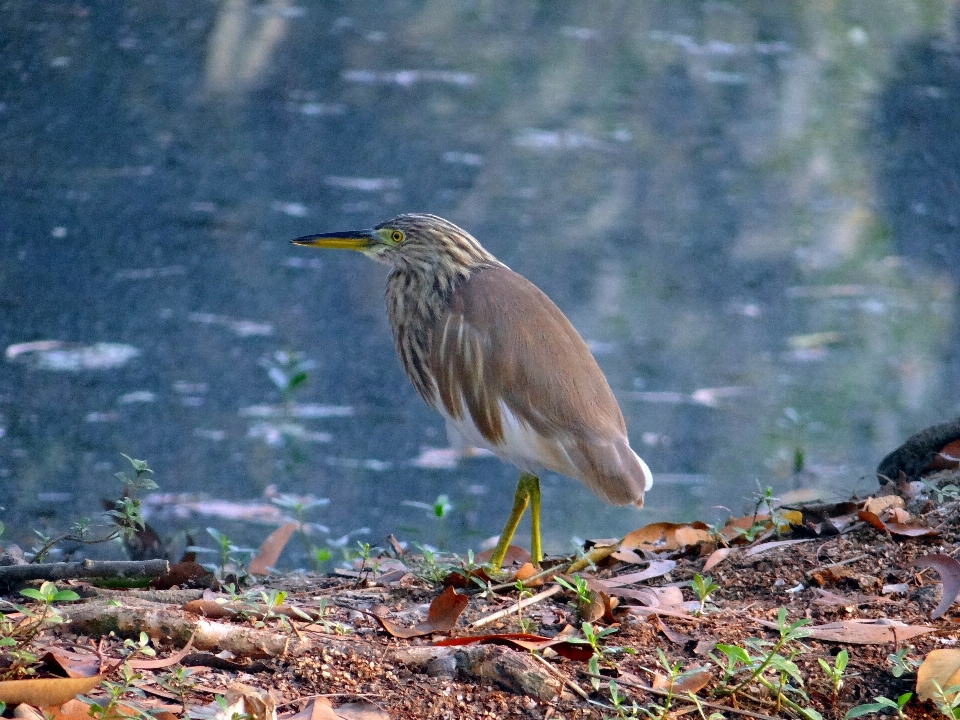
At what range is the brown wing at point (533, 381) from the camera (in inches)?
103

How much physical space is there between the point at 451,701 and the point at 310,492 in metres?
2.15

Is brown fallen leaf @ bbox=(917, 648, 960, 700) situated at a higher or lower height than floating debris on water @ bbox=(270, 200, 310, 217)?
lower

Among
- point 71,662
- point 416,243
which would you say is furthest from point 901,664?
point 416,243

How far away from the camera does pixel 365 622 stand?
212cm

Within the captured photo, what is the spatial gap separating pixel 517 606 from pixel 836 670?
0.72 meters

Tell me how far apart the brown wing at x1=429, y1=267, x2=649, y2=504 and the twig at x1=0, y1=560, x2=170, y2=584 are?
3.12ft

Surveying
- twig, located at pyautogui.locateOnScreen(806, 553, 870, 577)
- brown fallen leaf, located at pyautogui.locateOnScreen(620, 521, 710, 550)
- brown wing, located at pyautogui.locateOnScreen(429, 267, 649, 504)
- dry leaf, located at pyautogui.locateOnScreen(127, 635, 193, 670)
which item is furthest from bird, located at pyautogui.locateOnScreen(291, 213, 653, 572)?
dry leaf, located at pyautogui.locateOnScreen(127, 635, 193, 670)

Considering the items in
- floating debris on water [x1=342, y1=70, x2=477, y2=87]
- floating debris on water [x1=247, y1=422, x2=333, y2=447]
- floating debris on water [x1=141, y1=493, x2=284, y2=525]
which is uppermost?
floating debris on water [x1=342, y1=70, x2=477, y2=87]

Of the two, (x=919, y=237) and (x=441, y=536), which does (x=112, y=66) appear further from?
(x=919, y=237)

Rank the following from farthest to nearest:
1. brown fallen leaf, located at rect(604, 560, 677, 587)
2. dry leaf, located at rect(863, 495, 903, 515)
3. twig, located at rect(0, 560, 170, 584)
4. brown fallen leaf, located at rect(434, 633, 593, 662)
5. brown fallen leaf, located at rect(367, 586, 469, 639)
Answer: dry leaf, located at rect(863, 495, 903, 515) → brown fallen leaf, located at rect(604, 560, 677, 587) → twig, located at rect(0, 560, 170, 584) → brown fallen leaf, located at rect(367, 586, 469, 639) → brown fallen leaf, located at rect(434, 633, 593, 662)

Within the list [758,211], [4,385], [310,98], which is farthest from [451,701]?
[758,211]

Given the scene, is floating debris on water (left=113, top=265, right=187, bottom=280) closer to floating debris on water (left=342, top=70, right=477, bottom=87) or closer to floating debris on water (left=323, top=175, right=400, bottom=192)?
floating debris on water (left=323, top=175, right=400, bottom=192)

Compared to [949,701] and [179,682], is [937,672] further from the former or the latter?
[179,682]

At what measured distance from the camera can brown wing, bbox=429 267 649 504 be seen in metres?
2.60
